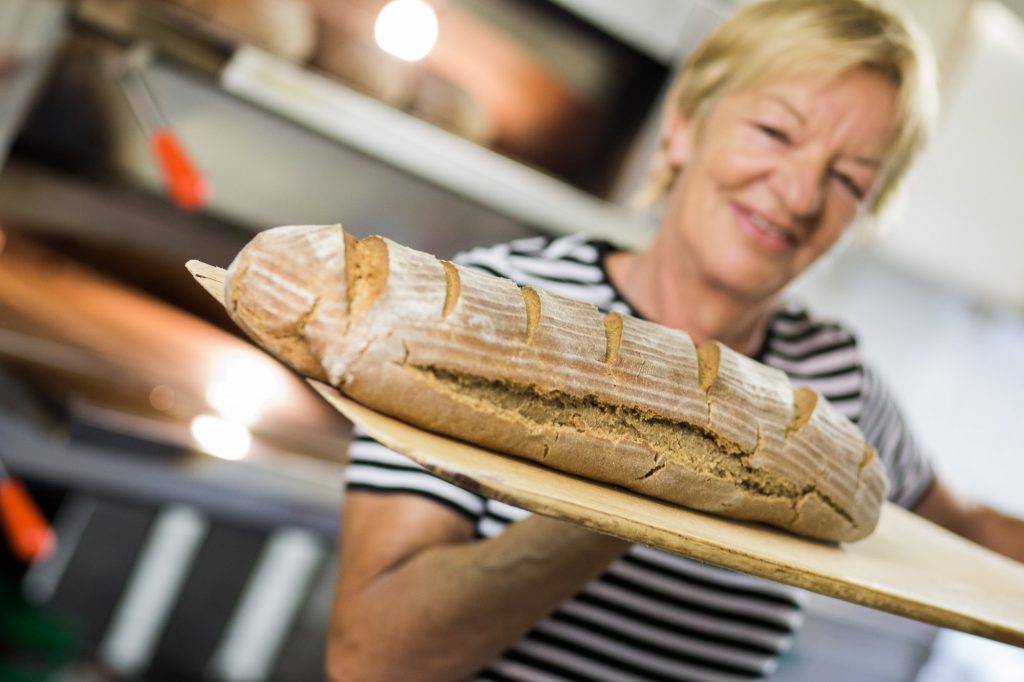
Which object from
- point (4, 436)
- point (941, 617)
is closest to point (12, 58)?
point (4, 436)

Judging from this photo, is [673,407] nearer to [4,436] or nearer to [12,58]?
[4,436]

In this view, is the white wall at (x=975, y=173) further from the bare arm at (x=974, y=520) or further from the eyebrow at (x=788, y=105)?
the eyebrow at (x=788, y=105)

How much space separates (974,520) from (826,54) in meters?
0.65

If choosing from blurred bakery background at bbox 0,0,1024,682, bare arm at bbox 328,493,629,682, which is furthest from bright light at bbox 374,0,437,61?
bare arm at bbox 328,493,629,682

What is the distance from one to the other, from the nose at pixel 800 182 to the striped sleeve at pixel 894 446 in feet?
1.12

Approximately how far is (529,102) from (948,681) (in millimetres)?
2367

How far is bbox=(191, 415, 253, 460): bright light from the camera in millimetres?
1617

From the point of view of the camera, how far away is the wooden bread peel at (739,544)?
47 cm

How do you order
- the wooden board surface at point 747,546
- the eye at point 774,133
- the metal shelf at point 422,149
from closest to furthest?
the wooden board surface at point 747,546
the eye at point 774,133
the metal shelf at point 422,149

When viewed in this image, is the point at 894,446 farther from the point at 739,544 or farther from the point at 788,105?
the point at 739,544

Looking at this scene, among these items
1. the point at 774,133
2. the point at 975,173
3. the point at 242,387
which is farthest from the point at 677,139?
the point at 975,173

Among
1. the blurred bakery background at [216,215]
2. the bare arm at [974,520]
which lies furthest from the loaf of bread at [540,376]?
the blurred bakery background at [216,215]

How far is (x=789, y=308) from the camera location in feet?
4.04

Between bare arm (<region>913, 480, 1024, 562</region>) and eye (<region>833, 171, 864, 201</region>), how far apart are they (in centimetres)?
47
